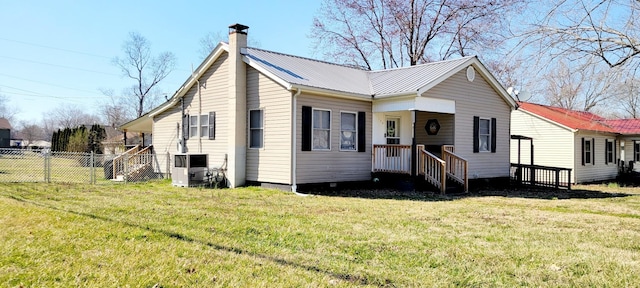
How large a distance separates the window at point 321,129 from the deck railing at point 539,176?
8.40 metres

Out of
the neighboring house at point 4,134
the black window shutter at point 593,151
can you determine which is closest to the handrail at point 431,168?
the black window shutter at point 593,151

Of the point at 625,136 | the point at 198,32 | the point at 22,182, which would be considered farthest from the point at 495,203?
the point at 198,32

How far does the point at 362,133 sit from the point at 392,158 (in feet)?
3.80

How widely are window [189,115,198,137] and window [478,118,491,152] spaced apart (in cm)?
962

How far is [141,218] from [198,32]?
37.2m

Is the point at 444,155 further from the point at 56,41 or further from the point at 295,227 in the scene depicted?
the point at 56,41

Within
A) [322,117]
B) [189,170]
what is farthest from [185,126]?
[322,117]

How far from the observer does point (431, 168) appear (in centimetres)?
1285

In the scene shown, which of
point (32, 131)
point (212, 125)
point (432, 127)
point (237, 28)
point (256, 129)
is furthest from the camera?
point (32, 131)

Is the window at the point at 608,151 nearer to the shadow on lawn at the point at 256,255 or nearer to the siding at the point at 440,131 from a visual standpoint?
the siding at the point at 440,131

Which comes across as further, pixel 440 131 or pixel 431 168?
pixel 440 131

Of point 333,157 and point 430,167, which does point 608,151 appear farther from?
point 333,157

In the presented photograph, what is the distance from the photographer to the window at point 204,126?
14.5m

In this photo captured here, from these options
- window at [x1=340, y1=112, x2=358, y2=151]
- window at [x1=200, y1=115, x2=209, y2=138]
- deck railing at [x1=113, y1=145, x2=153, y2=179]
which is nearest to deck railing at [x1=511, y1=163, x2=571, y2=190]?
window at [x1=340, y1=112, x2=358, y2=151]
